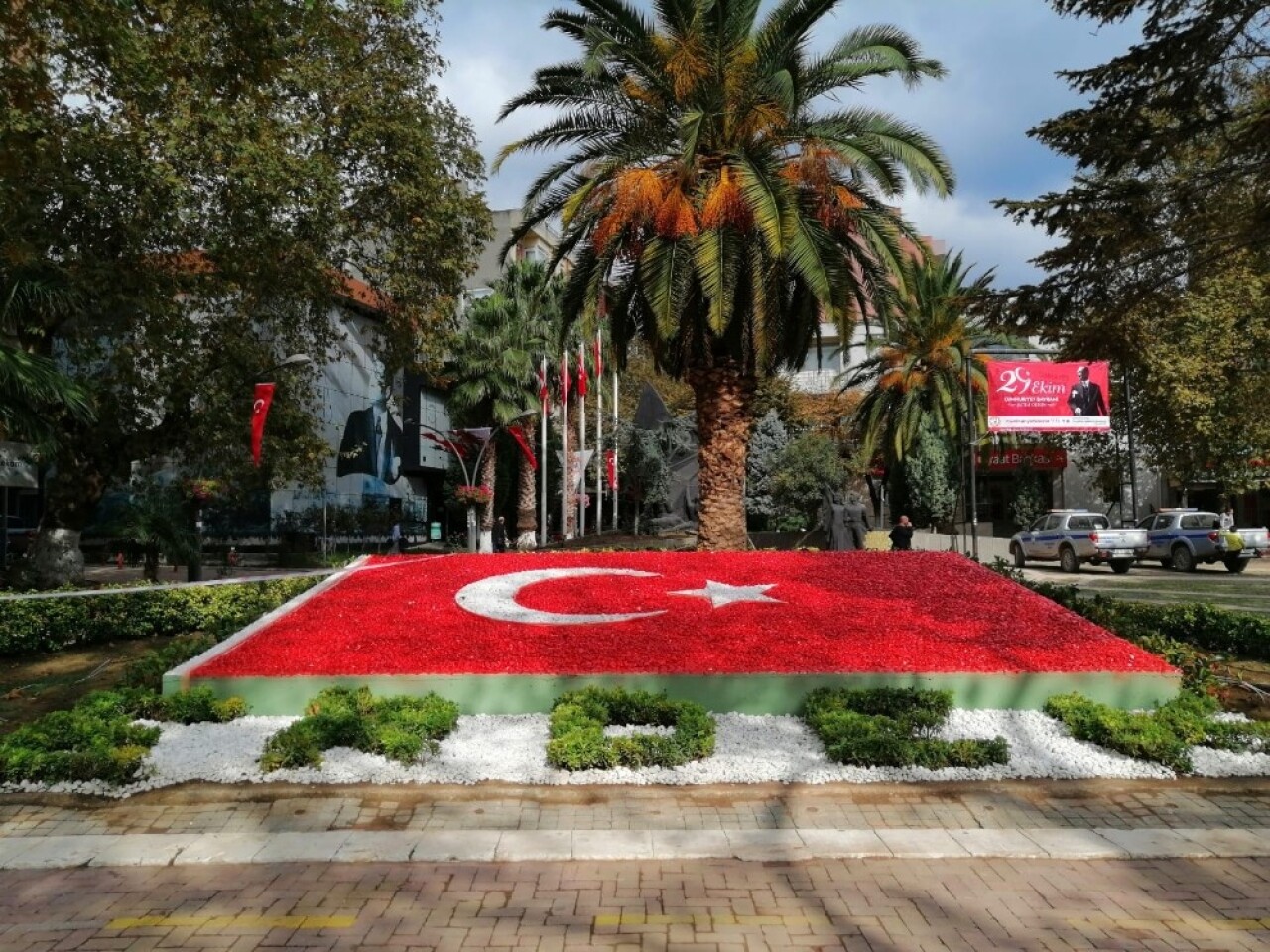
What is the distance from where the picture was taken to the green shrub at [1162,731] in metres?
6.91

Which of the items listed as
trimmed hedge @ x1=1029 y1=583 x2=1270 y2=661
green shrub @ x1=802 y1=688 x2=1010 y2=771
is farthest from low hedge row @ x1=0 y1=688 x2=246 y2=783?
trimmed hedge @ x1=1029 y1=583 x2=1270 y2=661

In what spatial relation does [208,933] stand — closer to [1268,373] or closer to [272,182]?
[272,182]

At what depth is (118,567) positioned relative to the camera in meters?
31.5

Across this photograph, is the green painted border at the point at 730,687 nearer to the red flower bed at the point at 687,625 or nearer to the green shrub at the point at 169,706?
the red flower bed at the point at 687,625

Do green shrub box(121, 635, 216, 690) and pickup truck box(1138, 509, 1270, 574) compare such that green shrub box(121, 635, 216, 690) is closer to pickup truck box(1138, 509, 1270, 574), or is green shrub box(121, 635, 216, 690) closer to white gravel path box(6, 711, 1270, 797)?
white gravel path box(6, 711, 1270, 797)

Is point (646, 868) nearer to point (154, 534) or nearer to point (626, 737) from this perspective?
point (626, 737)

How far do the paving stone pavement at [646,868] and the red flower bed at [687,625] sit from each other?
205 cm

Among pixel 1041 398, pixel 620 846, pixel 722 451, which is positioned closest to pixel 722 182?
pixel 722 451

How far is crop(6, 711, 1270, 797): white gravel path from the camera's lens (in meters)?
6.68

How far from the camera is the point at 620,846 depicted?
5547 mm

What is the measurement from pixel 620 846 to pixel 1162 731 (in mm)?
4382

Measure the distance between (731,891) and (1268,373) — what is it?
1282 inches

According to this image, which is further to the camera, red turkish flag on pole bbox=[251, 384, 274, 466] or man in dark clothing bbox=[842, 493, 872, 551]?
man in dark clothing bbox=[842, 493, 872, 551]

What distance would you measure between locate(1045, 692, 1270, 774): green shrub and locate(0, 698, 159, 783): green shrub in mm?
7160
